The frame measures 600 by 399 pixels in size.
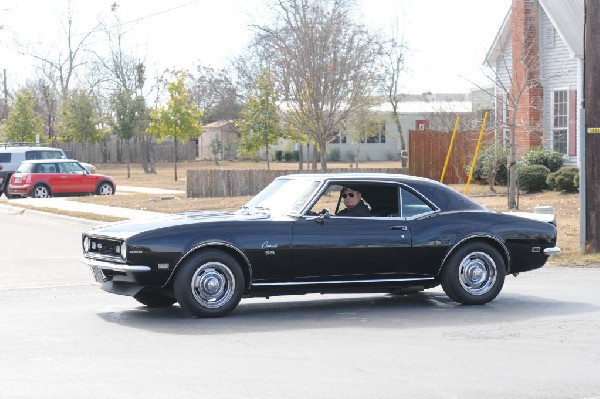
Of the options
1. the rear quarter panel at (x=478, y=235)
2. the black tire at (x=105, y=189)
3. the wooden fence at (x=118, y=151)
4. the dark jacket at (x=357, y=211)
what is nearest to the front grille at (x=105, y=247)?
the dark jacket at (x=357, y=211)

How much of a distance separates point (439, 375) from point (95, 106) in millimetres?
65998

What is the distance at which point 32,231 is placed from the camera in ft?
77.5

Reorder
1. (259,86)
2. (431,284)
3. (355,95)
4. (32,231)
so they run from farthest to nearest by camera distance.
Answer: (259,86) < (355,95) < (32,231) < (431,284)

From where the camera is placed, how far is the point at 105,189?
38219mm

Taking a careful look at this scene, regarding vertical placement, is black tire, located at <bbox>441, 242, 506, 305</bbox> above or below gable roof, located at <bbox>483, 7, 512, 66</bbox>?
below

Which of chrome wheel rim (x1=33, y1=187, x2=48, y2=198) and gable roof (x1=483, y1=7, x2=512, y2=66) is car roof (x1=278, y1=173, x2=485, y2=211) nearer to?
gable roof (x1=483, y1=7, x2=512, y2=66)

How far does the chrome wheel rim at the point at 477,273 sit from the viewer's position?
11.4 m

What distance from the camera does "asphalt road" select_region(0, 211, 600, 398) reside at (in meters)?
7.49

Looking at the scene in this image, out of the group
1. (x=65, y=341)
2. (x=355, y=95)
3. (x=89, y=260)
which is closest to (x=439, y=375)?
(x=65, y=341)

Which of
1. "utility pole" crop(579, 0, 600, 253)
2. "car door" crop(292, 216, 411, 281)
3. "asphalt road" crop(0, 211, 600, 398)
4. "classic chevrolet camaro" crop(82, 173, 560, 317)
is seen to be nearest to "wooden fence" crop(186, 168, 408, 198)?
"utility pole" crop(579, 0, 600, 253)

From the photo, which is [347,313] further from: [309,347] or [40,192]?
[40,192]

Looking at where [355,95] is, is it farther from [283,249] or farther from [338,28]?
[283,249]

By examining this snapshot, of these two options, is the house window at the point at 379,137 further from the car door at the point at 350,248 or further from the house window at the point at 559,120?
the car door at the point at 350,248

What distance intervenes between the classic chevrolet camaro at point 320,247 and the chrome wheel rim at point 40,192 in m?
26.4
